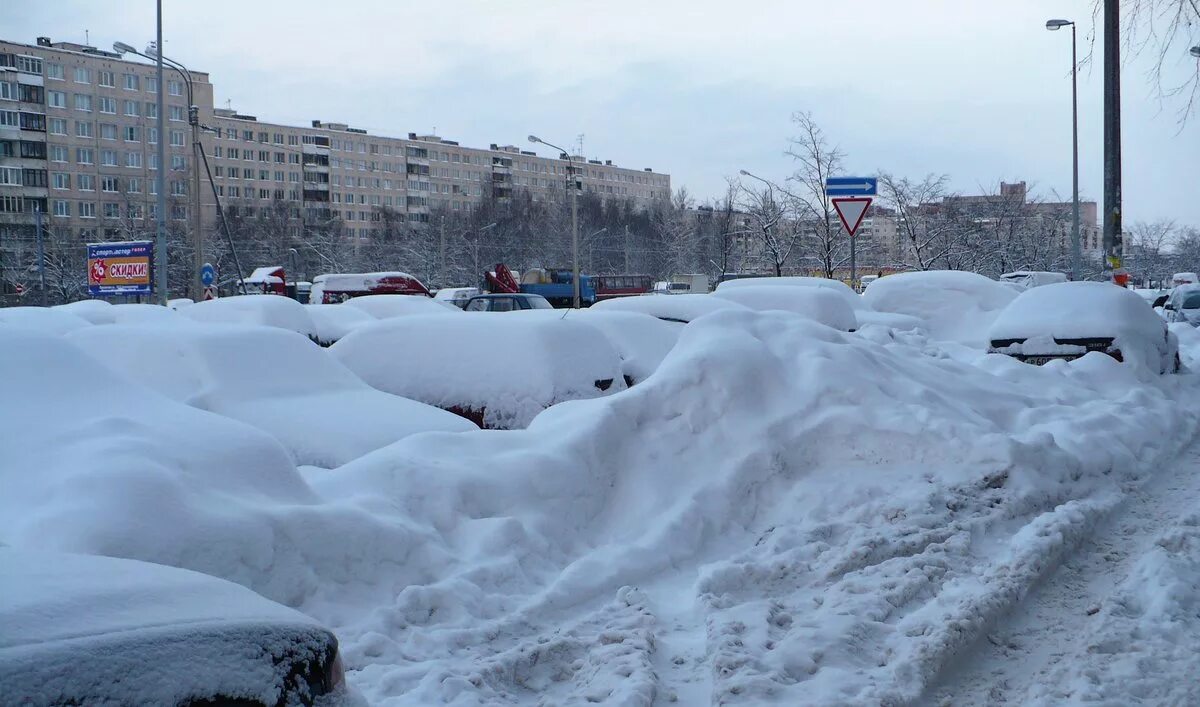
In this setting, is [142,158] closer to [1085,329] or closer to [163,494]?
[1085,329]

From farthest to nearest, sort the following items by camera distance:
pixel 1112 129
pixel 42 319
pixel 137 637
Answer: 1. pixel 1112 129
2. pixel 42 319
3. pixel 137 637

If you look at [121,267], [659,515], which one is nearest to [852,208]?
[659,515]

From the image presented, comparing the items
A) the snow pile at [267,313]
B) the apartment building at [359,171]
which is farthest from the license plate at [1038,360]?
the apartment building at [359,171]

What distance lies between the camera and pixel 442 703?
3.98 metres

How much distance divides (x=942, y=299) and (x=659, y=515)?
63.0 feet

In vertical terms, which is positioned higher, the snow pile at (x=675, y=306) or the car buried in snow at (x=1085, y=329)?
the snow pile at (x=675, y=306)

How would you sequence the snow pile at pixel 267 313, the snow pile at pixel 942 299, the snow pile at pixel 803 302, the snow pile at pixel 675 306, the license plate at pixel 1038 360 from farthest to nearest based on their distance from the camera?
the snow pile at pixel 942 299, the snow pile at pixel 267 313, the snow pile at pixel 803 302, the snow pile at pixel 675 306, the license plate at pixel 1038 360

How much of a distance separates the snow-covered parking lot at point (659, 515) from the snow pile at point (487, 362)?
0.06m

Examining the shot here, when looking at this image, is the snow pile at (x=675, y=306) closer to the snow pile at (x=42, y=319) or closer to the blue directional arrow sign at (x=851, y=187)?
the blue directional arrow sign at (x=851, y=187)

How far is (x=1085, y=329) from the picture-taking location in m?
13.2

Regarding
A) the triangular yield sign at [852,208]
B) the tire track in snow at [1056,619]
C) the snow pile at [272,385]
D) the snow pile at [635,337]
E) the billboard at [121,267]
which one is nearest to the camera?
the tire track in snow at [1056,619]

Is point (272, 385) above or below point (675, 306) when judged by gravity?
below

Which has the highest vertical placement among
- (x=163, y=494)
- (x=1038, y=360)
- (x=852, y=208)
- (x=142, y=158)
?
(x=142, y=158)

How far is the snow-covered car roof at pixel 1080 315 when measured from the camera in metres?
13.2
